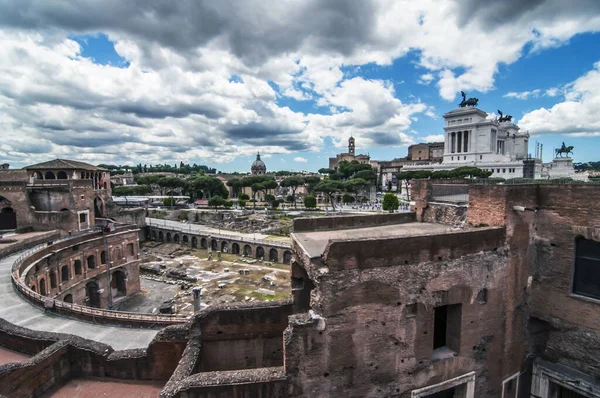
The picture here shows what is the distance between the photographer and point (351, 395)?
7.76 m

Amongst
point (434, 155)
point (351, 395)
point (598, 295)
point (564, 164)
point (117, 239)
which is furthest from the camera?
point (434, 155)

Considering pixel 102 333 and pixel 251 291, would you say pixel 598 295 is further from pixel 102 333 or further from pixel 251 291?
pixel 251 291

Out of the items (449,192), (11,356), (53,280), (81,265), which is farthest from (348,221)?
(81,265)

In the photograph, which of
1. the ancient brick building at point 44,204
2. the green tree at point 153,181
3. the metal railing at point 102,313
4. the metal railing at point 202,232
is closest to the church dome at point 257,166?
the green tree at point 153,181

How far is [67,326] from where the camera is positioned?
12.7 meters

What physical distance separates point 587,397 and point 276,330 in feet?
29.7

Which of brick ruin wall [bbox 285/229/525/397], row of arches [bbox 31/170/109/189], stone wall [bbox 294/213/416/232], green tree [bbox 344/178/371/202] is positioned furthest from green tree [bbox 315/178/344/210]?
brick ruin wall [bbox 285/229/525/397]

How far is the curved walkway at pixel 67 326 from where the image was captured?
1166 centimetres

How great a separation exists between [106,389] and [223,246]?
1497 inches

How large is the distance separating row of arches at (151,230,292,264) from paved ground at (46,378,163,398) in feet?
94.9

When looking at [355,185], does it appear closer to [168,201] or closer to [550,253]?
[168,201]

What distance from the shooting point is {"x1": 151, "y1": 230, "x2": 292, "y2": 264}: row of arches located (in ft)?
133

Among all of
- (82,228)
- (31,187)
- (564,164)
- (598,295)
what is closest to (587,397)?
(598,295)

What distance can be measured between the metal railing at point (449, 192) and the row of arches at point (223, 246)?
2660cm
